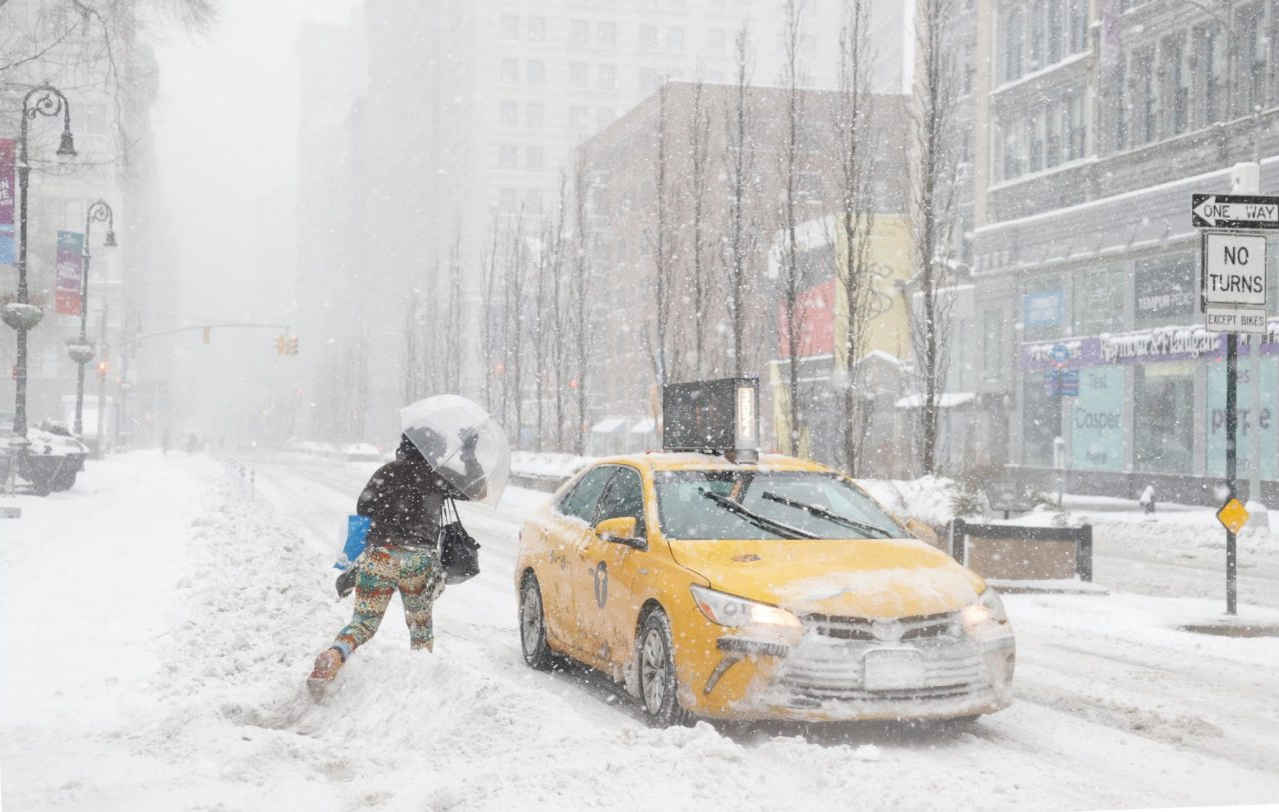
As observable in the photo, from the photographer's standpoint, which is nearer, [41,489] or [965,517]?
[965,517]

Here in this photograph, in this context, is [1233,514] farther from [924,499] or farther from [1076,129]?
[1076,129]

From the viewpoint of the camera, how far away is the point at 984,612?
695 cm

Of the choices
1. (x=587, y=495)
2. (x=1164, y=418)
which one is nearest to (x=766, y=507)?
(x=587, y=495)

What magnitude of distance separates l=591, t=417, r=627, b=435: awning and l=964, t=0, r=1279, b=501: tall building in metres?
37.9

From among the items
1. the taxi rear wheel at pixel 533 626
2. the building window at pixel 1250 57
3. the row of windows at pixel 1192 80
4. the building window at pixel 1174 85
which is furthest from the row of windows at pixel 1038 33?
the taxi rear wheel at pixel 533 626

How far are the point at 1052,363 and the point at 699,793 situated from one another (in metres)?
34.1

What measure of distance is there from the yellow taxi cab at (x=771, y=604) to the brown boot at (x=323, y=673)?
161 centimetres

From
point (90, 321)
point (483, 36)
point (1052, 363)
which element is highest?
point (483, 36)

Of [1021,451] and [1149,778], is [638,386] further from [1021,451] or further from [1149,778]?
[1149,778]

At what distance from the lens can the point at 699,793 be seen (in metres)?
Result: 5.34

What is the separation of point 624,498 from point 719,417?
0.85 metres

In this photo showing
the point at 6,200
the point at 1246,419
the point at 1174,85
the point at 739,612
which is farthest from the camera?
the point at 1174,85

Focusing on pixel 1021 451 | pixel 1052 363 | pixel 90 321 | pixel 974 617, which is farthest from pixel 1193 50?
pixel 90 321

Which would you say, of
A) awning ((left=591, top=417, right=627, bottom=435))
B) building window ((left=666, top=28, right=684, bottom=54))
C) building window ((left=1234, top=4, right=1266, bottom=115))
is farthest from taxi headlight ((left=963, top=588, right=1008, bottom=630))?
awning ((left=591, top=417, right=627, bottom=435))
